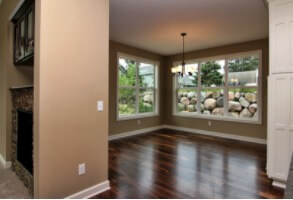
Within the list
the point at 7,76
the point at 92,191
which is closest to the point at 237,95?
the point at 92,191

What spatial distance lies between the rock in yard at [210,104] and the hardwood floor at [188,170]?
121 centimetres

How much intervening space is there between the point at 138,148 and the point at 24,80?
2.66 metres

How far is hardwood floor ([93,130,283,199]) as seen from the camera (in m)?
2.38

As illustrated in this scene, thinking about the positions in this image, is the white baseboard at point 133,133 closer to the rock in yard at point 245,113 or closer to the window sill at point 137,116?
the window sill at point 137,116

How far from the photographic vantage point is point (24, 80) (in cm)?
312

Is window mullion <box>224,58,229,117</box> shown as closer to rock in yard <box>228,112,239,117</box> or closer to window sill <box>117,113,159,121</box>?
rock in yard <box>228,112,239,117</box>

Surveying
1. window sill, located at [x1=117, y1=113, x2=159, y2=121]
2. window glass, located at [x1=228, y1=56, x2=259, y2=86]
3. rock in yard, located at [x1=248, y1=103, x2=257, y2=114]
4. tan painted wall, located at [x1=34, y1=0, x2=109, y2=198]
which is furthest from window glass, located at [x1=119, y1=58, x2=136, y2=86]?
rock in yard, located at [x1=248, y1=103, x2=257, y2=114]

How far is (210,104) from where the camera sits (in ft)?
19.2

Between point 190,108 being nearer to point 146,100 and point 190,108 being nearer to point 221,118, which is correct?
point 221,118

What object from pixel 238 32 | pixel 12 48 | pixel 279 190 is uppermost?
pixel 238 32

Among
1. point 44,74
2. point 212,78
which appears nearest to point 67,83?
point 44,74

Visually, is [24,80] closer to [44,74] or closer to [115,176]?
[44,74]

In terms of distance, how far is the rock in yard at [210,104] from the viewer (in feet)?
18.9

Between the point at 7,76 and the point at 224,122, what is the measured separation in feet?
17.4
